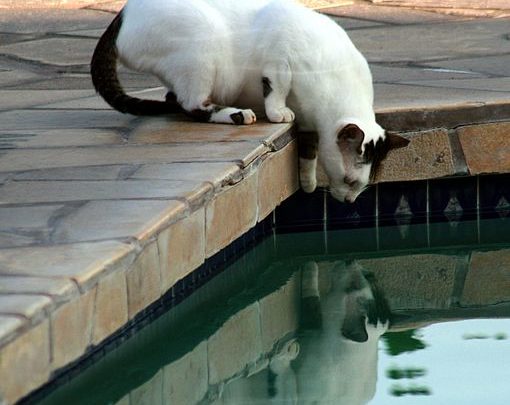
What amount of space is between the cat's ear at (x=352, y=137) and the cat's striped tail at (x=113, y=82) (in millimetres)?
676

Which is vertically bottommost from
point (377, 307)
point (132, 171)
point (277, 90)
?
point (377, 307)

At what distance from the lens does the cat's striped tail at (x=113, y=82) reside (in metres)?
4.30

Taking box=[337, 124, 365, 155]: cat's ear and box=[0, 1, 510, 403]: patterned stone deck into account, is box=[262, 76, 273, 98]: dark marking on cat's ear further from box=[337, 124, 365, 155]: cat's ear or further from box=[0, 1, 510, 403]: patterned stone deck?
box=[337, 124, 365, 155]: cat's ear

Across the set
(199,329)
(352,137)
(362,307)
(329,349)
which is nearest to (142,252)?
(199,329)

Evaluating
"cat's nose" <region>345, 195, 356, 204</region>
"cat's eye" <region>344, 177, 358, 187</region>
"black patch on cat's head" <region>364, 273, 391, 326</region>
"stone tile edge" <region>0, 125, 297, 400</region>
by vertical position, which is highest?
"stone tile edge" <region>0, 125, 297, 400</region>

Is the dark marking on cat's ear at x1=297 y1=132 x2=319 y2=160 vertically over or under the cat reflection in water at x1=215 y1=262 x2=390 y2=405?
over

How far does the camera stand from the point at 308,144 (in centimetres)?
422

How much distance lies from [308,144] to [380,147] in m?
0.27

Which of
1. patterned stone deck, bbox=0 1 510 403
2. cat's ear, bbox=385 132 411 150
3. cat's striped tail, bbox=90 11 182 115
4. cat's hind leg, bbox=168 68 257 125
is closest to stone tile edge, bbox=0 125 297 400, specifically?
patterned stone deck, bbox=0 1 510 403

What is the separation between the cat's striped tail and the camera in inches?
169

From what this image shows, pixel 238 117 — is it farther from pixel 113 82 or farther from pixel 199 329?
pixel 199 329

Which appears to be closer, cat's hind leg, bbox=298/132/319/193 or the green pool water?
the green pool water

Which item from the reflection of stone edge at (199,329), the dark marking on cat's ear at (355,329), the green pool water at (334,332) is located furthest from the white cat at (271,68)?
the dark marking on cat's ear at (355,329)

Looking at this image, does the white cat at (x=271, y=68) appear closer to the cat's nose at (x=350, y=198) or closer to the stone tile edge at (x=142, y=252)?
the cat's nose at (x=350, y=198)
